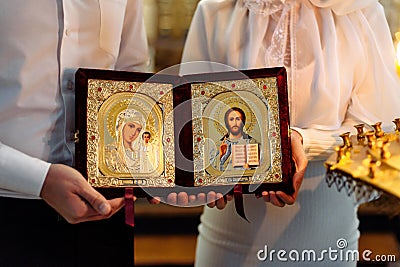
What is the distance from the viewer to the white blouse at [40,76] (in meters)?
1.35

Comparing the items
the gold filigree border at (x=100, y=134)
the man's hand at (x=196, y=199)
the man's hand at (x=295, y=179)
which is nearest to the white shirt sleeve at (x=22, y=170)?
the gold filigree border at (x=100, y=134)

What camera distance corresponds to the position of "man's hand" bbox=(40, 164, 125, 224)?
1.32m

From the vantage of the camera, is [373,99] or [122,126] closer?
[122,126]

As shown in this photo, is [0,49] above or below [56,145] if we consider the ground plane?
above

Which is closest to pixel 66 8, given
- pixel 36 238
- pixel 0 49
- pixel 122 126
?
pixel 0 49

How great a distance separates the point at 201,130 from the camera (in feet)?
4.81

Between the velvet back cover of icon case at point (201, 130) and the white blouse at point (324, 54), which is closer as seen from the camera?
the velvet back cover of icon case at point (201, 130)

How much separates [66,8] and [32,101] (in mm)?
199

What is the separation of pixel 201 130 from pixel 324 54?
0.41m

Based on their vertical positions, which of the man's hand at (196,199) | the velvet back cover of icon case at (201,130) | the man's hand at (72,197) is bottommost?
the man's hand at (196,199)

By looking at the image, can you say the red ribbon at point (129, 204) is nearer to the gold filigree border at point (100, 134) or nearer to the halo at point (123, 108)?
the gold filigree border at point (100, 134)

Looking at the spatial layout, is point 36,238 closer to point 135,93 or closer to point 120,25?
point 135,93

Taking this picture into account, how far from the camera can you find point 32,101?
1382 millimetres

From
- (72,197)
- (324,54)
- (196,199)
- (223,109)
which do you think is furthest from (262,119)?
(72,197)
